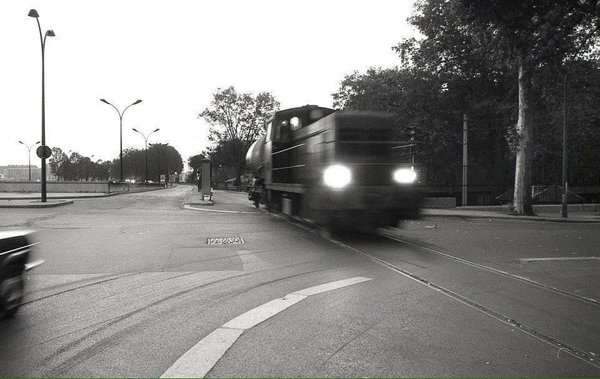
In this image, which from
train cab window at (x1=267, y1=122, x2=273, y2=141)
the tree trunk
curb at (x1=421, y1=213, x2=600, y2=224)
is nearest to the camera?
train cab window at (x1=267, y1=122, x2=273, y2=141)

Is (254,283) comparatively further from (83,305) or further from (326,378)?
(326,378)

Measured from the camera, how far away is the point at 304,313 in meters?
4.81

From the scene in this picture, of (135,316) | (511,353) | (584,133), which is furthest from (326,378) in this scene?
(584,133)

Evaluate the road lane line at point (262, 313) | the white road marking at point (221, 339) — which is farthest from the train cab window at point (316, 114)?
the road lane line at point (262, 313)

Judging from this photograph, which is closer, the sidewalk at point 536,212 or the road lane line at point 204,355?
the road lane line at point 204,355

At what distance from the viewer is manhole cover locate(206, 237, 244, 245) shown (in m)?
10.2

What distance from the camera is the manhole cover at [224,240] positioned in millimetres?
10240

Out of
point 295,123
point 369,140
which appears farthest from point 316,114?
point 369,140

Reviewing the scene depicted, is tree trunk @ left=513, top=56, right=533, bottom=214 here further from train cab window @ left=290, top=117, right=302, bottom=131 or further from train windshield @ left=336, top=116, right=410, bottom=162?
train windshield @ left=336, top=116, right=410, bottom=162

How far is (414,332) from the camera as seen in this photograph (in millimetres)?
4227

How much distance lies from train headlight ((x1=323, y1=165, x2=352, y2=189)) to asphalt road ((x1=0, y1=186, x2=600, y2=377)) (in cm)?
179

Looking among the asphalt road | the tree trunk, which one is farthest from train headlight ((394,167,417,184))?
the tree trunk

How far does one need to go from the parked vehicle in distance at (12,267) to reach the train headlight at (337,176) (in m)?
6.89

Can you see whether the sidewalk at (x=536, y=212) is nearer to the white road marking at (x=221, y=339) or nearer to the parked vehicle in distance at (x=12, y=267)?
the white road marking at (x=221, y=339)
